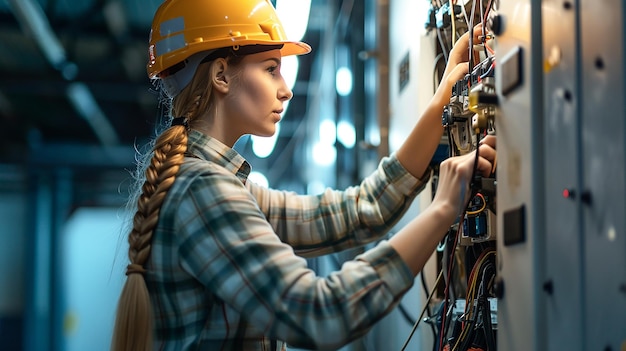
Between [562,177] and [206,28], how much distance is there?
971mm

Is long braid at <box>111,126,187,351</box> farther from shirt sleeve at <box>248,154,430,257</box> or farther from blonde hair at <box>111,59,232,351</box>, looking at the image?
shirt sleeve at <box>248,154,430,257</box>

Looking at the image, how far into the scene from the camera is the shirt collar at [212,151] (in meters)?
1.73

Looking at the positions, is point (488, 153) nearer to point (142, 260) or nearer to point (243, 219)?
point (243, 219)

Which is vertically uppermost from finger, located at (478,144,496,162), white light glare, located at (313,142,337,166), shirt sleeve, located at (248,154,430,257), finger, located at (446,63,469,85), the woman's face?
white light glare, located at (313,142,337,166)

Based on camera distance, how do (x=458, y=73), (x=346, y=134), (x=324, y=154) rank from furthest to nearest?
(x=324, y=154)
(x=346, y=134)
(x=458, y=73)

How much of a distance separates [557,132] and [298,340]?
0.59 meters

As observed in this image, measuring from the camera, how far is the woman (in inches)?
54.8

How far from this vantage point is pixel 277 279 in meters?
1.39

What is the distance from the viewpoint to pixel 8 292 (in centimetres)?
835

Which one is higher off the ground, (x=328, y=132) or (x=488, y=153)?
(x=328, y=132)

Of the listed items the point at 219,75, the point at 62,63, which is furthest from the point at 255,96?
the point at 62,63

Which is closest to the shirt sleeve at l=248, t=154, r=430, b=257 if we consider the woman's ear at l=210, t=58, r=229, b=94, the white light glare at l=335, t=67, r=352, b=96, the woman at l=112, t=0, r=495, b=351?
the woman at l=112, t=0, r=495, b=351

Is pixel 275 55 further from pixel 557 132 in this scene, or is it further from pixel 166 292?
pixel 557 132

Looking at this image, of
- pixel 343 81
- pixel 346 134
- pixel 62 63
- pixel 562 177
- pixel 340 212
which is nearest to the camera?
pixel 562 177
